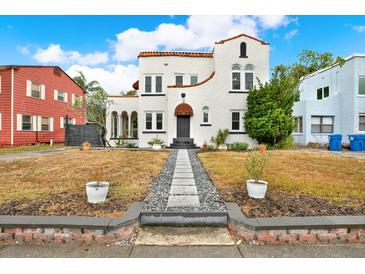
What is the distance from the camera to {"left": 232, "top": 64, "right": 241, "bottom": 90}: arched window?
17.6m

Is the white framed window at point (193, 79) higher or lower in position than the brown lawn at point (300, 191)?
higher

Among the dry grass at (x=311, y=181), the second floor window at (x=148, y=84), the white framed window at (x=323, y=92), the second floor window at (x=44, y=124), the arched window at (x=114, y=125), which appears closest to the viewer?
the dry grass at (x=311, y=181)

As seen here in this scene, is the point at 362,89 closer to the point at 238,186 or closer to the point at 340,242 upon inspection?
the point at 238,186

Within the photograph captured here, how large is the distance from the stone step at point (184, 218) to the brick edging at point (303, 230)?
46 cm

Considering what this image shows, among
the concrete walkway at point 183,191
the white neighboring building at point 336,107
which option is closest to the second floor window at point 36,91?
the concrete walkway at point 183,191

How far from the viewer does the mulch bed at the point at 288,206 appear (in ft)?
12.7

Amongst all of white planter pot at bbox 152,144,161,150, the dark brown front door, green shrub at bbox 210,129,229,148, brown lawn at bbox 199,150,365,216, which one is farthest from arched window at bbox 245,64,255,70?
brown lawn at bbox 199,150,365,216

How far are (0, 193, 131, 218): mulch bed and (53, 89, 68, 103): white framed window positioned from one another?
69.3 ft

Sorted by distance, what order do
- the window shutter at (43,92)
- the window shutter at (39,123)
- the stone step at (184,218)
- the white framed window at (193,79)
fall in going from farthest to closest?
the window shutter at (43,92), the window shutter at (39,123), the white framed window at (193,79), the stone step at (184,218)

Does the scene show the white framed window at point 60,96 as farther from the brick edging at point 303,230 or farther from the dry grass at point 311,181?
the brick edging at point 303,230

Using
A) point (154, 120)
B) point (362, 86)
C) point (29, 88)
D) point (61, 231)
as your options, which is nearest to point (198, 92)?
point (154, 120)

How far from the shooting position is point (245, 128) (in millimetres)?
17281

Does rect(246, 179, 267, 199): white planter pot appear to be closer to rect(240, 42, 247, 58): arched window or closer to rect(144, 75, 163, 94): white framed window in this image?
rect(144, 75, 163, 94): white framed window
